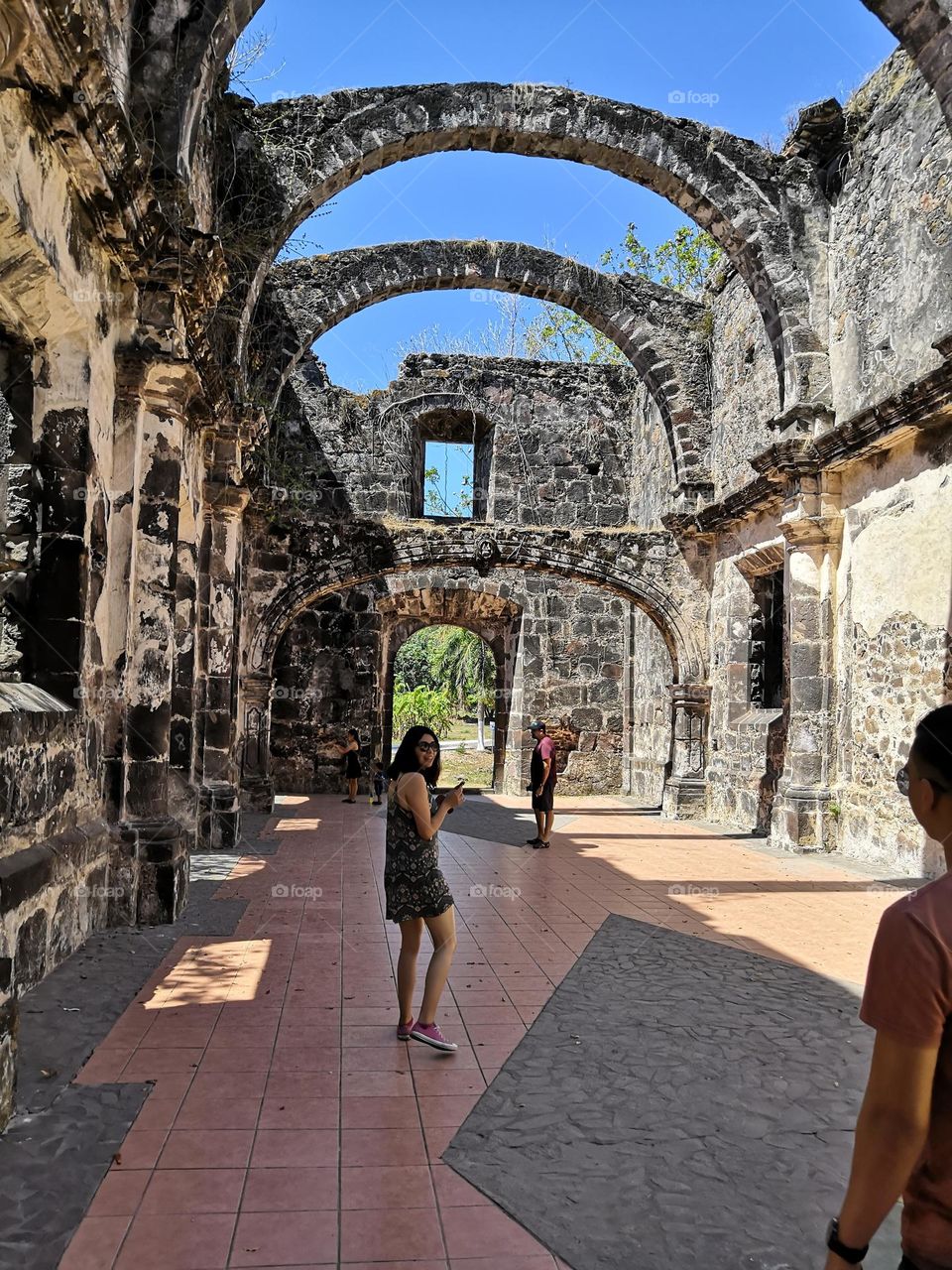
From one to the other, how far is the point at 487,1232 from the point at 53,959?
10.8 ft

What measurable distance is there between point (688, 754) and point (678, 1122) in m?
10.6

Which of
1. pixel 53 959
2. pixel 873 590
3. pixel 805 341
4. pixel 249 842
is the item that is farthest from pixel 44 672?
pixel 805 341

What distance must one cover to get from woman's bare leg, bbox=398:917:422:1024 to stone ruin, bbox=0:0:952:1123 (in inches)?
64.1

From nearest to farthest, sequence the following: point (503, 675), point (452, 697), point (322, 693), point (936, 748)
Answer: point (936, 748) → point (322, 693) → point (503, 675) → point (452, 697)

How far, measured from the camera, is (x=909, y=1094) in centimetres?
133

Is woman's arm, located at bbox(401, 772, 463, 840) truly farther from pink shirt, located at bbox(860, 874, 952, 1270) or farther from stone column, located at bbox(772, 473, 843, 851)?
stone column, located at bbox(772, 473, 843, 851)

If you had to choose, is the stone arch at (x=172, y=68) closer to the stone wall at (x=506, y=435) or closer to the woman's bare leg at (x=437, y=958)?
the woman's bare leg at (x=437, y=958)

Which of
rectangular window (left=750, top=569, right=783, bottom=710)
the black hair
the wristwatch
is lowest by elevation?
the wristwatch

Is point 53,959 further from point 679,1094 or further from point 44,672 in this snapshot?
point 679,1094

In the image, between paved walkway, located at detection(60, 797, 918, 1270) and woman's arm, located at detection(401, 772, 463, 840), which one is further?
woman's arm, located at detection(401, 772, 463, 840)

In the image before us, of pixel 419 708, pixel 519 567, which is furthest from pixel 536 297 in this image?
pixel 419 708

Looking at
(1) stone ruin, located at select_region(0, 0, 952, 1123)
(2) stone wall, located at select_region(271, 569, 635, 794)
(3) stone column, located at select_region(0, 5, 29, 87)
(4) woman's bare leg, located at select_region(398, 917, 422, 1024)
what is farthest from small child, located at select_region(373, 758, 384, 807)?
(3) stone column, located at select_region(0, 5, 29, 87)

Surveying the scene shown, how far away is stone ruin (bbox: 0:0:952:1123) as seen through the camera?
5.24 metres

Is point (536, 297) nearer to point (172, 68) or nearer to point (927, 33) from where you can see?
point (927, 33)
